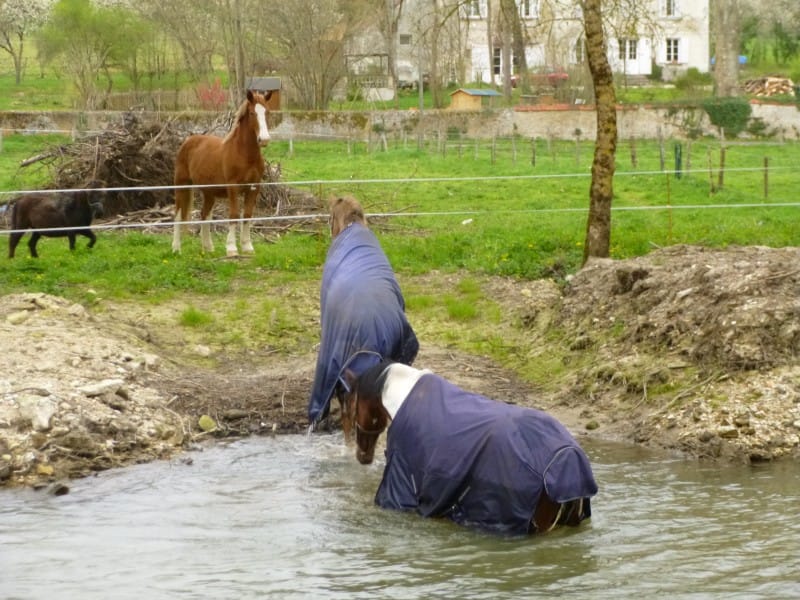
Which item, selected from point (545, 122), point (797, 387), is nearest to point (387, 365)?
point (797, 387)

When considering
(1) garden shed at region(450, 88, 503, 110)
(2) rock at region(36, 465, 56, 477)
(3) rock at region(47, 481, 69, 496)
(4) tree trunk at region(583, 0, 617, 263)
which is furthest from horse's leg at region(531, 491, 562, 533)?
(1) garden shed at region(450, 88, 503, 110)

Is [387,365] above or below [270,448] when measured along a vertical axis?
above

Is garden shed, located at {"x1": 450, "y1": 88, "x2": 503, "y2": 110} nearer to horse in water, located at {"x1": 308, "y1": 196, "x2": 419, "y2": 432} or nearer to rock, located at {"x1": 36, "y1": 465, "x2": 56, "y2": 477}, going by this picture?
horse in water, located at {"x1": 308, "y1": 196, "x2": 419, "y2": 432}

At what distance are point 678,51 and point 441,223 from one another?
50.9 m

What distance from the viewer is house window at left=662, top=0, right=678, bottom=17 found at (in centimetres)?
6378

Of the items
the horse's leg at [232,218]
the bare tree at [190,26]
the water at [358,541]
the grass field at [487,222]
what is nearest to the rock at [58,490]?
the water at [358,541]

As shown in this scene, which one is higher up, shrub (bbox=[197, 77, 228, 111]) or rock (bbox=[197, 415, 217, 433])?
shrub (bbox=[197, 77, 228, 111])

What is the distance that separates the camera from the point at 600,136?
14.2m

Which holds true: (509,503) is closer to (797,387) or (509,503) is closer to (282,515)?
(282,515)

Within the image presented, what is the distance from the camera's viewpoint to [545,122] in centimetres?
→ 4169

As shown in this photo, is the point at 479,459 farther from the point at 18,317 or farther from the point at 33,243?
the point at 33,243

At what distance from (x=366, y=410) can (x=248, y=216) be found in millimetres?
8745

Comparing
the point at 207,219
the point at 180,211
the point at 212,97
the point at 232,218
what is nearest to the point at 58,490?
the point at 232,218

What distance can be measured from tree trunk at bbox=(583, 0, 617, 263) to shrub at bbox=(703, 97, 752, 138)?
97.9 ft
